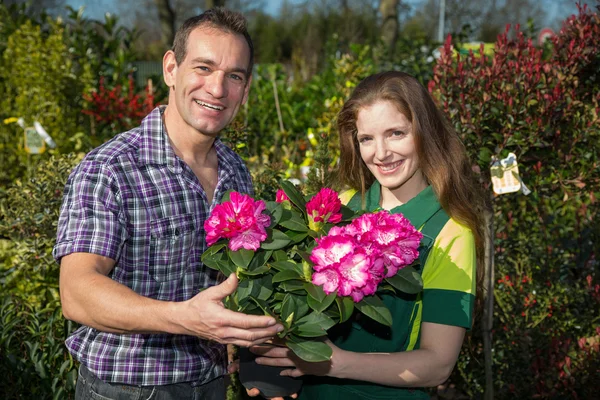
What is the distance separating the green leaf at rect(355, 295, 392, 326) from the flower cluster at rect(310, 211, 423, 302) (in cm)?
4

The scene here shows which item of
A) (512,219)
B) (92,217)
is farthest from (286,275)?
(512,219)

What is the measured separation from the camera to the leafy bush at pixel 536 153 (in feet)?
10.5

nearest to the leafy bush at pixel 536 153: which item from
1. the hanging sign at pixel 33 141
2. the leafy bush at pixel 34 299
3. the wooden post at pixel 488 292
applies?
the wooden post at pixel 488 292

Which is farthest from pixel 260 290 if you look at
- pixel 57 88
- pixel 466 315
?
pixel 57 88

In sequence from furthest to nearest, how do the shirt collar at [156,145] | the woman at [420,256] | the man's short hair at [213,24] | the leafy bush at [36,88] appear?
the leafy bush at [36,88] → the man's short hair at [213,24] → the shirt collar at [156,145] → the woman at [420,256]

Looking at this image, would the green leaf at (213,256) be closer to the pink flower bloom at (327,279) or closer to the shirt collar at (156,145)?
the pink flower bloom at (327,279)

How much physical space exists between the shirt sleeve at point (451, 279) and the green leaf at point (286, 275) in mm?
468

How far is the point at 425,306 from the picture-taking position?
6.20 ft

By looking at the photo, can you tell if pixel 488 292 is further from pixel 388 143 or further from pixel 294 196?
pixel 294 196

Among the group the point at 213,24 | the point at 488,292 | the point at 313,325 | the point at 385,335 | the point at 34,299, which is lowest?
the point at 34,299

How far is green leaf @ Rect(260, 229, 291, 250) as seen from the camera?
167cm

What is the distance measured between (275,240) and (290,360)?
0.37 meters

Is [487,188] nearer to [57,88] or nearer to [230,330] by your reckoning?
[230,330]

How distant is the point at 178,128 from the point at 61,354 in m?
1.54
